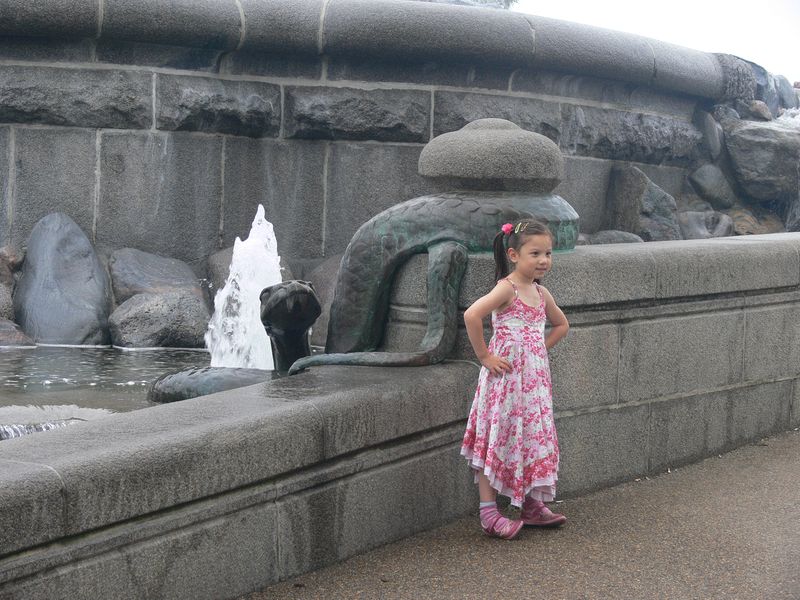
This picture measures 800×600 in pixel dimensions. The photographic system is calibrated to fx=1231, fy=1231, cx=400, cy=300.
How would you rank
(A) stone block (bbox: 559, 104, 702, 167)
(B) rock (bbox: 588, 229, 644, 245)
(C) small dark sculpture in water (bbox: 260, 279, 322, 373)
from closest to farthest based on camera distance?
(C) small dark sculpture in water (bbox: 260, 279, 322, 373) → (B) rock (bbox: 588, 229, 644, 245) → (A) stone block (bbox: 559, 104, 702, 167)

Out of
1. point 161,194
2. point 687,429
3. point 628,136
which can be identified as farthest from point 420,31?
point 687,429

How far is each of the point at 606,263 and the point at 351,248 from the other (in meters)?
1.09

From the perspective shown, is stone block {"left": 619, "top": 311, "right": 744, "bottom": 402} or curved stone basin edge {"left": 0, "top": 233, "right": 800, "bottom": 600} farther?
stone block {"left": 619, "top": 311, "right": 744, "bottom": 402}

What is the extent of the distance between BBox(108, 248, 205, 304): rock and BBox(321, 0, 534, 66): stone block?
209 centimetres

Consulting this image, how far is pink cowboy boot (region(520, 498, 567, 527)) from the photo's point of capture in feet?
15.4

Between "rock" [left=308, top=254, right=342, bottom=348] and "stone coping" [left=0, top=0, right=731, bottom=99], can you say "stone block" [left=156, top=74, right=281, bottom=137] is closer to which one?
"stone coping" [left=0, top=0, right=731, bottom=99]

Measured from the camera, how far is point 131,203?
30.0 feet

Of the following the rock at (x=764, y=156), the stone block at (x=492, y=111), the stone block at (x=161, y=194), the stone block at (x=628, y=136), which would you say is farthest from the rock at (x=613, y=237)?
the stone block at (x=161, y=194)

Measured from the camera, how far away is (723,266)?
594 cm

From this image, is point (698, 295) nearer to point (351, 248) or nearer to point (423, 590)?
point (351, 248)

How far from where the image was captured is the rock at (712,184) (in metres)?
12.9

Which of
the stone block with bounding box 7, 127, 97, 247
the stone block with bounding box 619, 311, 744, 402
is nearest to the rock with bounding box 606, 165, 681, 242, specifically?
the stone block with bounding box 7, 127, 97, 247

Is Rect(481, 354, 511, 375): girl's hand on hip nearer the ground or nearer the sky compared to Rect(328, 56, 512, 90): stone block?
nearer the ground

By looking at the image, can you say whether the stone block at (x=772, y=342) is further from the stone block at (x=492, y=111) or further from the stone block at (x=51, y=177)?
the stone block at (x=51, y=177)
